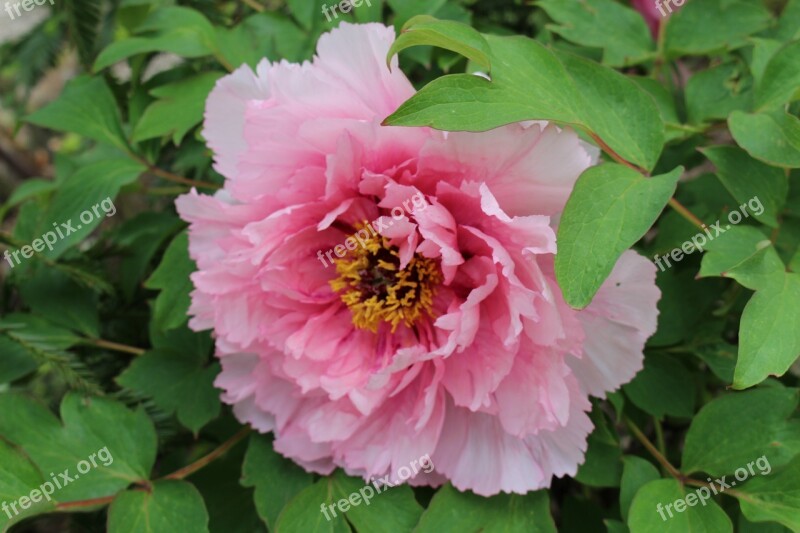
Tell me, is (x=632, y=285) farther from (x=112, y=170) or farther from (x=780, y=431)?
(x=112, y=170)

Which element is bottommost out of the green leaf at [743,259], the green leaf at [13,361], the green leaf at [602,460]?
the green leaf at [602,460]

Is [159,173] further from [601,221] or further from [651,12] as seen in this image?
[651,12]

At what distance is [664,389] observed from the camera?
700 mm

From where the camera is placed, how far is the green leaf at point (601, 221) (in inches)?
19.7

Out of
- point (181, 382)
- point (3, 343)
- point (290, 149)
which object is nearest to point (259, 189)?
point (290, 149)

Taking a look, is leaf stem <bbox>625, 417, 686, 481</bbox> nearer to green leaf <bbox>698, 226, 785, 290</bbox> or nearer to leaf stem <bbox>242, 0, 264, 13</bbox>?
green leaf <bbox>698, 226, 785, 290</bbox>

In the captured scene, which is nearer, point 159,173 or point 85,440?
point 85,440

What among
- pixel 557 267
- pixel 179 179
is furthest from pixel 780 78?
pixel 179 179

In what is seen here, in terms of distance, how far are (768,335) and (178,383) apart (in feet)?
1.86

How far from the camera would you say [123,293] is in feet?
3.03

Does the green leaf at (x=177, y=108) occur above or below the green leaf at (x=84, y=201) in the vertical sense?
above
